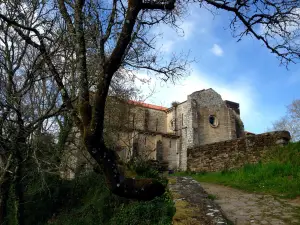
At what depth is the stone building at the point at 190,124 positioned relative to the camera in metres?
28.8

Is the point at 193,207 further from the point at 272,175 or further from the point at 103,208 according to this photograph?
the point at 272,175

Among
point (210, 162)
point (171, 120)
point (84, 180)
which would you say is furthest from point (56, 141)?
point (171, 120)

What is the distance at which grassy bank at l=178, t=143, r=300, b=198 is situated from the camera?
962cm

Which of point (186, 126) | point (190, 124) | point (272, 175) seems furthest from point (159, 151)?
point (272, 175)

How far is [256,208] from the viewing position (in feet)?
25.3

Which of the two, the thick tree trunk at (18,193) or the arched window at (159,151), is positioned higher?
the arched window at (159,151)

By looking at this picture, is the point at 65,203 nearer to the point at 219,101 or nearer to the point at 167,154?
the point at 167,154

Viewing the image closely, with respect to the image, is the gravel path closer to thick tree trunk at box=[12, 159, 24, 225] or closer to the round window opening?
thick tree trunk at box=[12, 159, 24, 225]

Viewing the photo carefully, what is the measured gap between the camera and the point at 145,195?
3.97 metres

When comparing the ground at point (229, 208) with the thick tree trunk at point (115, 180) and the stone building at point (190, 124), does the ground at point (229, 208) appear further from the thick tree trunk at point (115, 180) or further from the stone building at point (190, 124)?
the stone building at point (190, 124)

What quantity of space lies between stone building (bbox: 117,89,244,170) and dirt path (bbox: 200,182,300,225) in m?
18.1

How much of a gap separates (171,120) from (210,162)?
1704 cm

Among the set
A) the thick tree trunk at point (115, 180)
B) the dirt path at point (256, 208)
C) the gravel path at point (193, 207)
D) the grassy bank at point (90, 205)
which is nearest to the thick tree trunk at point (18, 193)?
the grassy bank at point (90, 205)

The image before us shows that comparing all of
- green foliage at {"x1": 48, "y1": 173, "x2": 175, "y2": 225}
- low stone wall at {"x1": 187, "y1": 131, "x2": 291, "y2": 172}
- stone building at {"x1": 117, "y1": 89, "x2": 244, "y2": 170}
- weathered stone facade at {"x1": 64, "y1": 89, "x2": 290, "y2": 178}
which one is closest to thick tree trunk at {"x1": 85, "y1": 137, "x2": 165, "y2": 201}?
green foliage at {"x1": 48, "y1": 173, "x2": 175, "y2": 225}
